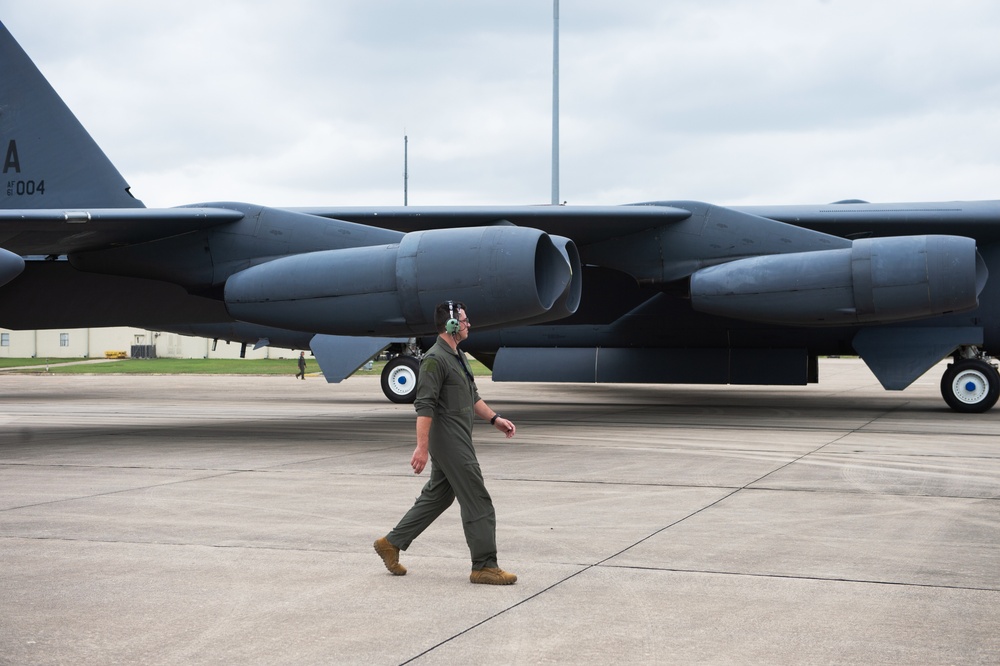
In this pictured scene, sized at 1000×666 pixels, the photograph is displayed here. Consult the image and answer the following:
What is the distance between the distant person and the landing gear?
13.2 meters

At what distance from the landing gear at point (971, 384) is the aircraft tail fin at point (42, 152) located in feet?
42.9

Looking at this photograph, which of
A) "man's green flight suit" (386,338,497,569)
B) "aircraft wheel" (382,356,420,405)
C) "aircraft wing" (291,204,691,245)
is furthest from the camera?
"aircraft wheel" (382,356,420,405)

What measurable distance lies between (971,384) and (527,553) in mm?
13057

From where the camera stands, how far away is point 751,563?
17.7ft

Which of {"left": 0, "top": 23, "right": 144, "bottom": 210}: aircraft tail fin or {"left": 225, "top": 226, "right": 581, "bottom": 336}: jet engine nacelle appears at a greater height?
{"left": 0, "top": 23, "right": 144, "bottom": 210}: aircraft tail fin

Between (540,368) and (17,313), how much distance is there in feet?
29.5

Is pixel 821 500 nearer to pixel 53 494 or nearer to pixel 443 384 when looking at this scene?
pixel 443 384

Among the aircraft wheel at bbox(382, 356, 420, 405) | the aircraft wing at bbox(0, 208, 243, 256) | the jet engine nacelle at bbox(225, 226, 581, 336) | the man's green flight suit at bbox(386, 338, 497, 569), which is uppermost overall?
the aircraft wing at bbox(0, 208, 243, 256)

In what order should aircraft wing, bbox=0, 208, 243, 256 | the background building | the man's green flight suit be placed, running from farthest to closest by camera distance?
1. the background building
2. aircraft wing, bbox=0, 208, 243, 256
3. the man's green flight suit

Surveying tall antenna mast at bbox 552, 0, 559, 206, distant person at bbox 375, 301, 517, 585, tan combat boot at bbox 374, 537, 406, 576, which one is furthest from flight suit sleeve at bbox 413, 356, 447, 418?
tall antenna mast at bbox 552, 0, 559, 206

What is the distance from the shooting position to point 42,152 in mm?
13750

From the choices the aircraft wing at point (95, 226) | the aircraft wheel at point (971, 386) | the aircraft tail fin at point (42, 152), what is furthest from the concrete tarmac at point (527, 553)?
the aircraft wheel at point (971, 386)

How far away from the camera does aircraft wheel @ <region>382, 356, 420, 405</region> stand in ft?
67.6

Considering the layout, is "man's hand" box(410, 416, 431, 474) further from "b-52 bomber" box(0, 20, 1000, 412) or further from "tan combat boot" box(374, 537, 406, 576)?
"b-52 bomber" box(0, 20, 1000, 412)
